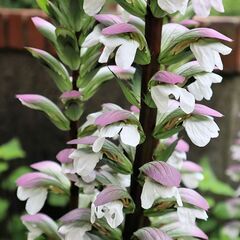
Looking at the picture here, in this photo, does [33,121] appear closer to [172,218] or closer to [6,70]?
[6,70]

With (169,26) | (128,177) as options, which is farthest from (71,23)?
(128,177)

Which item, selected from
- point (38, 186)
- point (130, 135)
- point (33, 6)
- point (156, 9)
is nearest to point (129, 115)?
point (130, 135)

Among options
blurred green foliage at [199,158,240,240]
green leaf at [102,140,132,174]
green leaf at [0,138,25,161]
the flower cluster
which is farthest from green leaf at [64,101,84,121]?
blurred green foliage at [199,158,240,240]

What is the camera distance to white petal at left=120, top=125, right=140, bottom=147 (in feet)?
2.36

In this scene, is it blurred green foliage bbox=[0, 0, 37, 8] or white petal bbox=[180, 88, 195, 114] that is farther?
blurred green foliage bbox=[0, 0, 37, 8]

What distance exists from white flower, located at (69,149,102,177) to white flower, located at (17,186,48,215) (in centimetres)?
16

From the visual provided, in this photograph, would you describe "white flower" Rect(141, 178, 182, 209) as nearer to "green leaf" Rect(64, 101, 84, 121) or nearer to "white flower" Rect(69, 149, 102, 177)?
"white flower" Rect(69, 149, 102, 177)

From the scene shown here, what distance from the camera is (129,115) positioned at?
29.5 inches

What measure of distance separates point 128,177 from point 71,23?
9.5 inches

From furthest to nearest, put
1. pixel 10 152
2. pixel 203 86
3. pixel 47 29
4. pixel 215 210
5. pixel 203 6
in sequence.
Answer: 1. pixel 215 210
2. pixel 10 152
3. pixel 47 29
4. pixel 203 86
5. pixel 203 6

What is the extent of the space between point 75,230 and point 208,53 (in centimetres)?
30

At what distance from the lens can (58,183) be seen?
929 mm

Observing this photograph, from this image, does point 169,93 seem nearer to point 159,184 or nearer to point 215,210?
point 159,184

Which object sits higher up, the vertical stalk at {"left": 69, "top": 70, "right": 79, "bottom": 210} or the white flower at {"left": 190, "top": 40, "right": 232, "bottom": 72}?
the white flower at {"left": 190, "top": 40, "right": 232, "bottom": 72}
